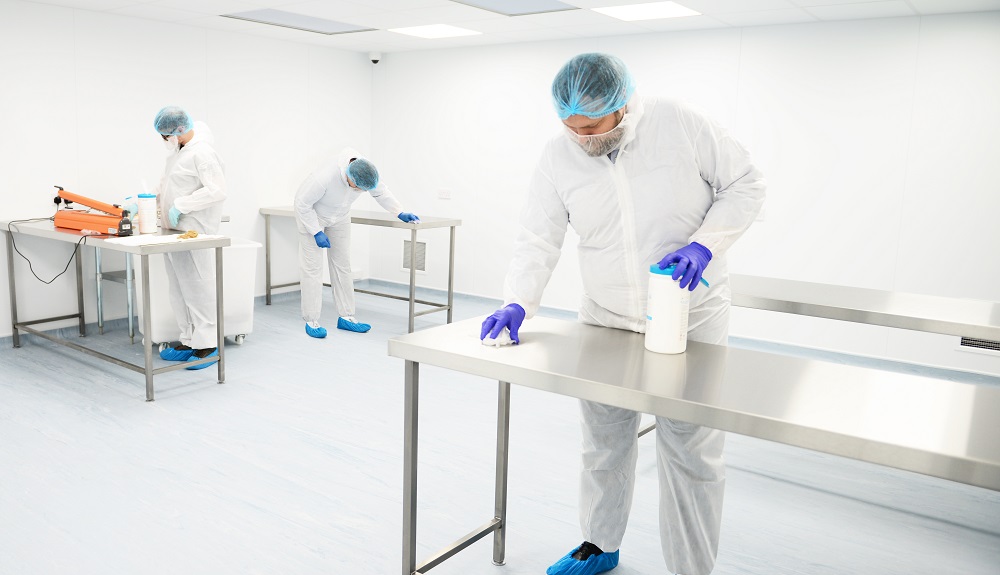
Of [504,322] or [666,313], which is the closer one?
[666,313]

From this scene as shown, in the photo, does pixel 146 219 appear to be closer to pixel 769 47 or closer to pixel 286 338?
pixel 286 338

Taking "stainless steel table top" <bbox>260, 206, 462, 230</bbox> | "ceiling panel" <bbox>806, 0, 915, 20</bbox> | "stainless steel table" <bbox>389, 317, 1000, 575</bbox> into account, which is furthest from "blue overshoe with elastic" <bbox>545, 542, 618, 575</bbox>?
"ceiling panel" <bbox>806, 0, 915, 20</bbox>

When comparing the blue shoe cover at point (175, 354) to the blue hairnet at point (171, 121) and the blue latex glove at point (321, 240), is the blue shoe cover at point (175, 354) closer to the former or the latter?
the blue latex glove at point (321, 240)

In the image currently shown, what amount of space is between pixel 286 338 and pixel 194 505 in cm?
228

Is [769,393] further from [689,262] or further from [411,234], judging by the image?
[411,234]

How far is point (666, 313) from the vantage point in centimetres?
168

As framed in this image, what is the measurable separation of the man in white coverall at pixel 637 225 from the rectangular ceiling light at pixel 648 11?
2.54 m

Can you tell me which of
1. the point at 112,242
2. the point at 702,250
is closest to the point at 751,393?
the point at 702,250

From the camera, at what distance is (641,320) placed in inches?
76.4

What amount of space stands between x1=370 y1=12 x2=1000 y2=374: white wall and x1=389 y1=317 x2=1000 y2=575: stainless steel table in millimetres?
3219

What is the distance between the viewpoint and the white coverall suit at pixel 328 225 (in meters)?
4.70

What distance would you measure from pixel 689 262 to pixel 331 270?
3725 millimetres

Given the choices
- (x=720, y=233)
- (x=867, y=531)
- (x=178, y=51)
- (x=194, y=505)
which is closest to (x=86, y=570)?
(x=194, y=505)

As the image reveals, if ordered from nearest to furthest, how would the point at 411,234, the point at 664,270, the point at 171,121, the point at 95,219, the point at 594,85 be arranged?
1. the point at 664,270
2. the point at 594,85
3. the point at 95,219
4. the point at 171,121
5. the point at 411,234
